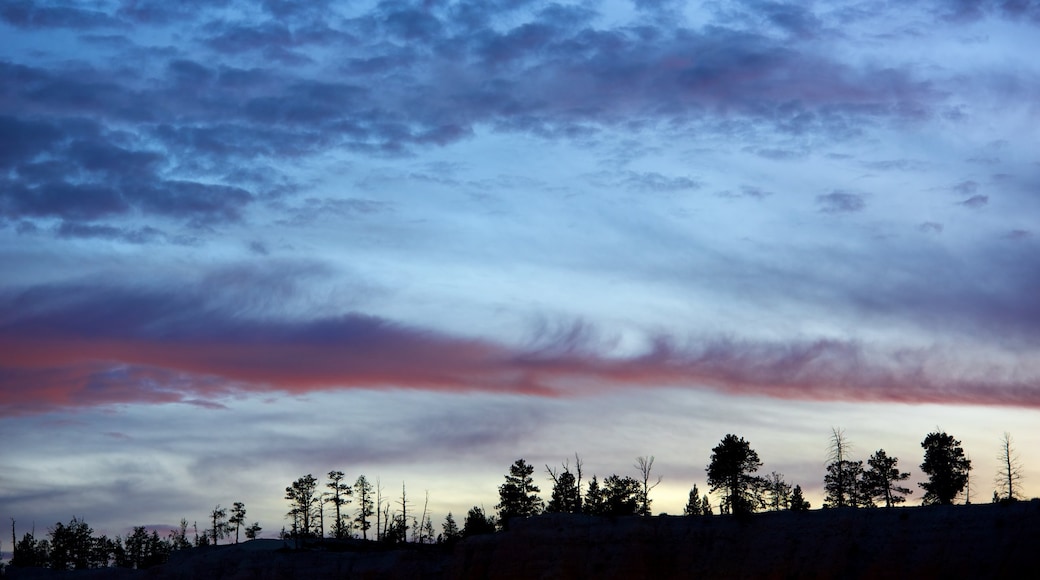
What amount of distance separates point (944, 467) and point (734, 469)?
18.1 meters

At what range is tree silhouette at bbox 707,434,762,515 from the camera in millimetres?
91000

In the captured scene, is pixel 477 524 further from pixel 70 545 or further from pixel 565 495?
pixel 70 545

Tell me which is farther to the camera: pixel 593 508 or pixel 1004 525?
pixel 593 508

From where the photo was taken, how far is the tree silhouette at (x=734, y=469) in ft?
299

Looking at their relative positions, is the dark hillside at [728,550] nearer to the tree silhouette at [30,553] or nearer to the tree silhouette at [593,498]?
the tree silhouette at [593,498]

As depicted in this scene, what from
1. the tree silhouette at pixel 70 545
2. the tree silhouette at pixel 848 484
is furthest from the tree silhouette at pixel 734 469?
the tree silhouette at pixel 70 545

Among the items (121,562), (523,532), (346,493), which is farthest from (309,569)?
(121,562)

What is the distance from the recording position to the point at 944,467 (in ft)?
306

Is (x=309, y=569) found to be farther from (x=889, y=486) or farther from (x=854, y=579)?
(x=889, y=486)

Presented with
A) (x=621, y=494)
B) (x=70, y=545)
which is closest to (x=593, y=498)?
(x=621, y=494)

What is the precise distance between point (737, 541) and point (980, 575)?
15296 millimetres

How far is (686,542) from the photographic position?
75.8 m

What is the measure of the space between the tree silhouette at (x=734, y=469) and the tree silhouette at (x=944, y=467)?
49.4ft

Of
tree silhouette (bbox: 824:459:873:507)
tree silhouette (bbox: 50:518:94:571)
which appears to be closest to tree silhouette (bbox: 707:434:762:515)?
tree silhouette (bbox: 824:459:873:507)
